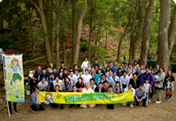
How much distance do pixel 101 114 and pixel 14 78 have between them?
4.15 metres

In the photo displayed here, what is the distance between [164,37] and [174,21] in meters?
2.21

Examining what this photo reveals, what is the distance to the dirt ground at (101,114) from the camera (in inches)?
238

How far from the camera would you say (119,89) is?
7.36 m

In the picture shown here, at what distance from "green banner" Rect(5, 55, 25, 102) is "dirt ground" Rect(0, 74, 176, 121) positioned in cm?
91

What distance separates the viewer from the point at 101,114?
638 cm

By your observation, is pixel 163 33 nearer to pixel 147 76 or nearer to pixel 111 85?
pixel 147 76

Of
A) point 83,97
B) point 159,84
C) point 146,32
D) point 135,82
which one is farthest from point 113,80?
point 146,32

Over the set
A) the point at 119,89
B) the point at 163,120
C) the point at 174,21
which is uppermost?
the point at 174,21

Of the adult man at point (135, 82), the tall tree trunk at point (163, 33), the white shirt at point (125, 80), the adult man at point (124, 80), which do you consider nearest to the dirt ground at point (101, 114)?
the adult man at point (135, 82)

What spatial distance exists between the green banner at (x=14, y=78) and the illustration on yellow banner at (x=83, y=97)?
102 centimetres

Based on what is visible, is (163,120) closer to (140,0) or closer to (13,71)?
(13,71)

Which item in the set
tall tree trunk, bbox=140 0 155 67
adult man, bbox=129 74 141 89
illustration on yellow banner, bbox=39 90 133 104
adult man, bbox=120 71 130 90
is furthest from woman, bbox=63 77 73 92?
tall tree trunk, bbox=140 0 155 67

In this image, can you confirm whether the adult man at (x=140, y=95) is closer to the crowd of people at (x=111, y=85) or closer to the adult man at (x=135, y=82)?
the crowd of people at (x=111, y=85)

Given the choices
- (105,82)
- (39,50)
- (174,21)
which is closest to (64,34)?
(105,82)
